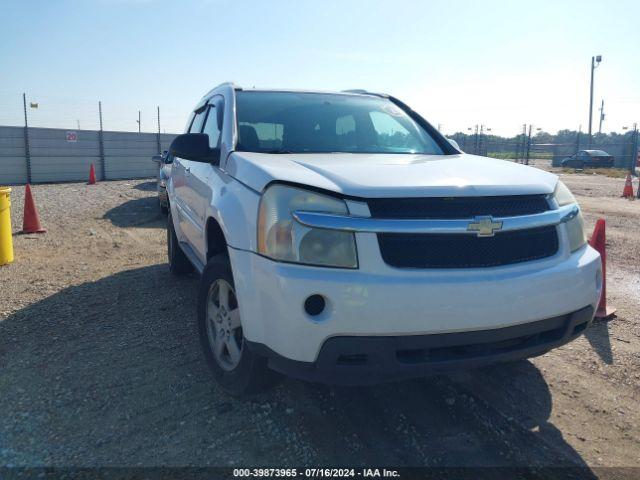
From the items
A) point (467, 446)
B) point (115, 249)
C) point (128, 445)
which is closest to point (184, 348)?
point (128, 445)

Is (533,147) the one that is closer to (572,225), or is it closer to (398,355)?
(572,225)

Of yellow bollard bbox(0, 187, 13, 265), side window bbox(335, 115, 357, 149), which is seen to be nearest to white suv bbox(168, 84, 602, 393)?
side window bbox(335, 115, 357, 149)

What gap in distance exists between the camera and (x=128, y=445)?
2627 millimetres

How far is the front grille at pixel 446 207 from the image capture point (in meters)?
2.39

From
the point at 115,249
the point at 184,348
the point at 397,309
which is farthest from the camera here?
the point at 115,249

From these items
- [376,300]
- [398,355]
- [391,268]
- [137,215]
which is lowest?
[137,215]

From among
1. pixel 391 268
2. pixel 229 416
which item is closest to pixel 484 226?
pixel 391 268

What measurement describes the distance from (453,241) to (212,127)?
2.48m

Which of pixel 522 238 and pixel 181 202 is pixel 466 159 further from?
pixel 181 202

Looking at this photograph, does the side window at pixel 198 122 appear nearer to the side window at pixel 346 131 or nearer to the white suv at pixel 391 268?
the side window at pixel 346 131

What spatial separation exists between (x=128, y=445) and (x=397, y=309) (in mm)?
1507

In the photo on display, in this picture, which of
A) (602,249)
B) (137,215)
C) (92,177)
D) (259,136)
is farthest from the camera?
(92,177)

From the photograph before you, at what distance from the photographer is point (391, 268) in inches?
90.4

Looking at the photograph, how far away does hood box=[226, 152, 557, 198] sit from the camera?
2.45m
